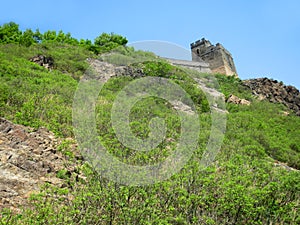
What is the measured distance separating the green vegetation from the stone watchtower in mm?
18732

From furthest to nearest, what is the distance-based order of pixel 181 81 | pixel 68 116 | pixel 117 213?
pixel 181 81, pixel 68 116, pixel 117 213

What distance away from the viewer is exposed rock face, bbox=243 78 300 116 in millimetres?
25453

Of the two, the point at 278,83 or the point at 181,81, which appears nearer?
the point at 181,81

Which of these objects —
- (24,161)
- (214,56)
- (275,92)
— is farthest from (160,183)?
(214,56)

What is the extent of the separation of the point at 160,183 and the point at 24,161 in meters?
2.78

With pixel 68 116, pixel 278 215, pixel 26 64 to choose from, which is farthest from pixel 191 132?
pixel 26 64

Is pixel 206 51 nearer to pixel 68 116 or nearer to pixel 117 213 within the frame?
pixel 68 116

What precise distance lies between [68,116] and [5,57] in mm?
7120

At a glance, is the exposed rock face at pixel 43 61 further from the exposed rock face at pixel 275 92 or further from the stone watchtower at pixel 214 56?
the stone watchtower at pixel 214 56

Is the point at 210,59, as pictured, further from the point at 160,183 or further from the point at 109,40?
the point at 160,183

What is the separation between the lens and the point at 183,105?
15445 mm

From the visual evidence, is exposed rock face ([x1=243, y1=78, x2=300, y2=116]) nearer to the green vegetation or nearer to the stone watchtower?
the stone watchtower

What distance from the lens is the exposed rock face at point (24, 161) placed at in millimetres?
5816

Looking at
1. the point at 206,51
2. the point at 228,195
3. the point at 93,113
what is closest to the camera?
the point at 228,195
